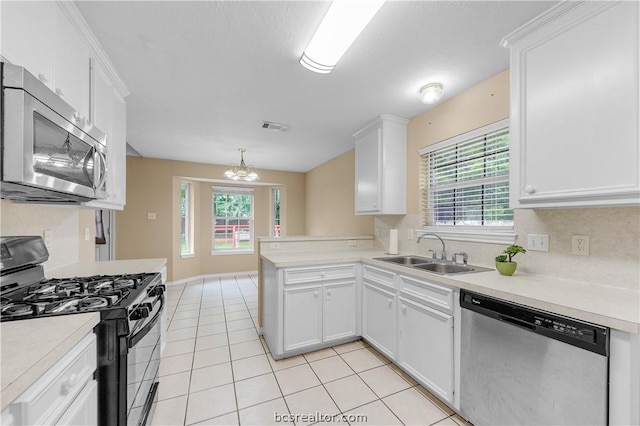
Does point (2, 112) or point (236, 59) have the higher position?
point (236, 59)

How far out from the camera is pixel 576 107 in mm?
1325

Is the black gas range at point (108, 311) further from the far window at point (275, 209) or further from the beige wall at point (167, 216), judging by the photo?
the far window at point (275, 209)

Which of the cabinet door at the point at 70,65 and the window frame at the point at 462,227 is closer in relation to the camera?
the cabinet door at the point at 70,65

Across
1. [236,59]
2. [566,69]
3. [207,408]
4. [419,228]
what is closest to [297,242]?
[419,228]

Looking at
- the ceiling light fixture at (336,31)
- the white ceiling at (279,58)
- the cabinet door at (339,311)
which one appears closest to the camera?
the ceiling light fixture at (336,31)

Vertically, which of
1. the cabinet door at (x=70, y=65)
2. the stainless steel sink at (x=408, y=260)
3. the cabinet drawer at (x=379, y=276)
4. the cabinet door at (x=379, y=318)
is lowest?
the cabinet door at (x=379, y=318)

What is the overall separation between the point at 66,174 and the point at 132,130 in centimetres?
259

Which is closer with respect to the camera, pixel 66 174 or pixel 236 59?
pixel 66 174

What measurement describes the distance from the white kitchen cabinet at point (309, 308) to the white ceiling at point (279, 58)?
1.63 meters

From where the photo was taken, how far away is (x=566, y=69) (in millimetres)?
1364

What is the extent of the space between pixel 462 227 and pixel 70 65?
3034mm

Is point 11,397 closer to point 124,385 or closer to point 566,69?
point 124,385

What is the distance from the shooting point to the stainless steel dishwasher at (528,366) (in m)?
1.06

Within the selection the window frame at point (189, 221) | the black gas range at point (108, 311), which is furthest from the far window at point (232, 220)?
the black gas range at point (108, 311)
